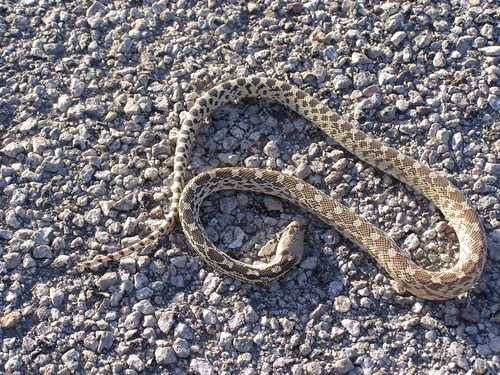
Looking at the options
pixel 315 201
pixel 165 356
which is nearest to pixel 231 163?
pixel 315 201

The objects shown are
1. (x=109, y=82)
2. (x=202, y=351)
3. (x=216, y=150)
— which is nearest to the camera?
(x=202, y=351)

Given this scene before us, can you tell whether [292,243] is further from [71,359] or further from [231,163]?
[71,359]

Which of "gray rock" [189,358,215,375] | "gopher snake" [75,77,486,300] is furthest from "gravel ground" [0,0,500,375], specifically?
"gopher snake" [75,77,486,300]

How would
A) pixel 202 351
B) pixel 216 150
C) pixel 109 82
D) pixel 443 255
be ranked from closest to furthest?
pixel 202 351, pixel 443 255, pixel 216 150, pixel 109 82

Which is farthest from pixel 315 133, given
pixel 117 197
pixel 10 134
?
pixel 10 134

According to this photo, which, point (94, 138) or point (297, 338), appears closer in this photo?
point (297, 338)

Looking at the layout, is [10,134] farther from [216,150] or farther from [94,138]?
[216,150]

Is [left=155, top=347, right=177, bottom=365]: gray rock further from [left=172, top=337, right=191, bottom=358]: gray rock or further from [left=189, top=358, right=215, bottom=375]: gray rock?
[left=189, top=358, right=215, bottom=375]: gray rock
